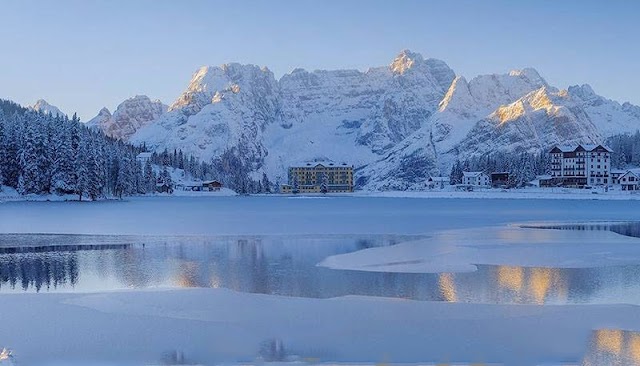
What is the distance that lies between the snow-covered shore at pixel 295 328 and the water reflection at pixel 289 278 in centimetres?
175

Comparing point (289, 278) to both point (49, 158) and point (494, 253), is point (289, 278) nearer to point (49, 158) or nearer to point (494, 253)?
point (494, 253)

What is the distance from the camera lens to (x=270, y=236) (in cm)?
4875

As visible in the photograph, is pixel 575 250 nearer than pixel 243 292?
No

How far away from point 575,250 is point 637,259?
4.63m

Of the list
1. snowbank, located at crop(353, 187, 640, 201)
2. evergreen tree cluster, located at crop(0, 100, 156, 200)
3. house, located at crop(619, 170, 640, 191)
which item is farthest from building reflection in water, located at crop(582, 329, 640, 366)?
house, located at crop(619, 170, 640, 191)

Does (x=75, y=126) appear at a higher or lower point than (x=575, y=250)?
higher

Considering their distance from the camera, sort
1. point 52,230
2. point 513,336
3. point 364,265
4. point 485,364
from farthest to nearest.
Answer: point 52,230 < point 364,265 < point 513,336 < point 485,364

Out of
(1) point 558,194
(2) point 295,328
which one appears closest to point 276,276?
(2) point 295,328

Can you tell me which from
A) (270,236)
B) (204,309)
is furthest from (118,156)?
(204,309)

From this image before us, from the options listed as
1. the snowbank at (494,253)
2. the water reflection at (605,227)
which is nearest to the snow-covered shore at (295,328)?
A: the snowbank at (494,253)

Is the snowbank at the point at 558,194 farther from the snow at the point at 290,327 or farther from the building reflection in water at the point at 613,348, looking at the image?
the building reflection in water at the point at 613,348

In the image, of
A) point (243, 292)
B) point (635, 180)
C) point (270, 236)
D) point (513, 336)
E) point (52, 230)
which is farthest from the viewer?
point (635, 180)

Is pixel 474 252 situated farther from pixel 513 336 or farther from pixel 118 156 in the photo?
pixel 118 156

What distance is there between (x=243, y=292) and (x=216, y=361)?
9106 mm
